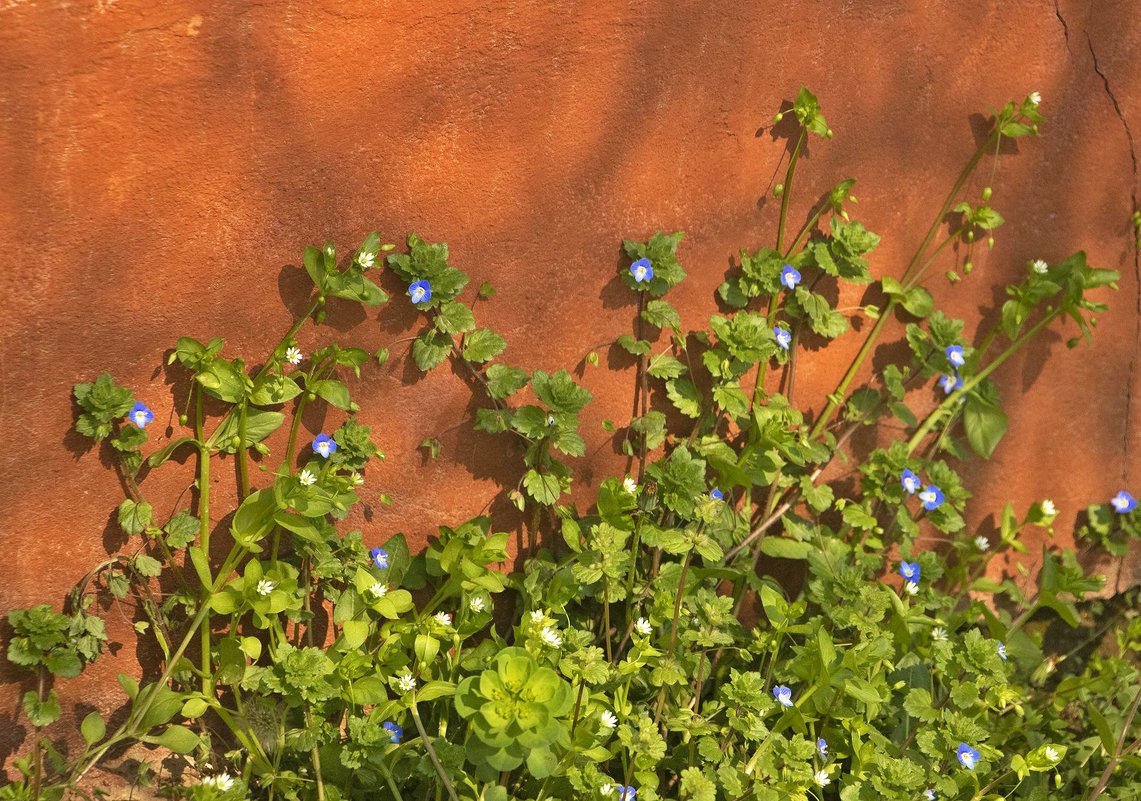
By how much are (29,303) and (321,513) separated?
27.6 inches

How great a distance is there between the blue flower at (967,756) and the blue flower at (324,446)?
1553mm

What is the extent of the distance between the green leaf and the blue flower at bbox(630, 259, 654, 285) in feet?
1.20

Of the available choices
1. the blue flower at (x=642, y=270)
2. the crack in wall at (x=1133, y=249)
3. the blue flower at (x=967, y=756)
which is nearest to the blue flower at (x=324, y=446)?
the blue flower at (x=642, y=270)

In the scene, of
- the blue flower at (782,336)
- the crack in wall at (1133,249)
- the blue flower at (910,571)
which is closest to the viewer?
the blue flower at (782,336)

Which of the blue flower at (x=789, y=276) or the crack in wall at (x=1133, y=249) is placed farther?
the crack in wall at (x=1133, y=249)

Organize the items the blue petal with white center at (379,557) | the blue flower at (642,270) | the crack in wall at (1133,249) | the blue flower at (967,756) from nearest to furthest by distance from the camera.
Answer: the blue flower at (967,756), the blue petal with white center at (379,557), the blue flower at (642,270), the crack in wall at (1133,249)

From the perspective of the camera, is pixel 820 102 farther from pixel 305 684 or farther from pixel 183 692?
pixel 183 692

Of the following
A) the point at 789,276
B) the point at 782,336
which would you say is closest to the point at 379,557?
the point at 782,336

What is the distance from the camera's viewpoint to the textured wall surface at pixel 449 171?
2.08m

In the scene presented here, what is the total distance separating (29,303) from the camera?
82.6 inches

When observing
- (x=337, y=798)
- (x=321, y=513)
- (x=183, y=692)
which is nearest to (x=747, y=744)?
(x=337, y=798)

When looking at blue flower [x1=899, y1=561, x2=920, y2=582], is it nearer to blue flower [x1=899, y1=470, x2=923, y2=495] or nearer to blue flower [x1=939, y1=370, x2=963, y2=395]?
blue flower [x1=899, y1=470, x2=923, y2=495]

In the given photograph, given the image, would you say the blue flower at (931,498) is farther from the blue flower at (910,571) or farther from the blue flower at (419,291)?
the blue flower at (419,291)

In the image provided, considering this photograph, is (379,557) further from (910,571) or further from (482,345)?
(910,571)
